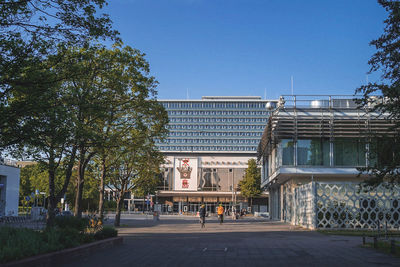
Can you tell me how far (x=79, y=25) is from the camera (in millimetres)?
11117

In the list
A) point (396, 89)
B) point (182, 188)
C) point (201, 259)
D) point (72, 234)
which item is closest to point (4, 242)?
point (72, 234)

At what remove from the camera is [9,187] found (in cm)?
5134

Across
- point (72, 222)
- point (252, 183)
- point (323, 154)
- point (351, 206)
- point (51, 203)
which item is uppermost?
point (323, 154)

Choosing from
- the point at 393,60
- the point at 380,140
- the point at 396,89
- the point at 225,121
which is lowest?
the point at 380,140

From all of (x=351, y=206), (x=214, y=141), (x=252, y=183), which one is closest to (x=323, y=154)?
(x=351, y=206)

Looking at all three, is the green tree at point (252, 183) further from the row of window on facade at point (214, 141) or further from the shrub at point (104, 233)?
the shrub at point (104, 233)

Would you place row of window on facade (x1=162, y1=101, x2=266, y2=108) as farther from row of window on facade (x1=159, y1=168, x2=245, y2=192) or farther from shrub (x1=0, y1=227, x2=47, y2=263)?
shrub (x1=0, y1=227, x2=47, y2=263)

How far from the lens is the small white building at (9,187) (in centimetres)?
4997

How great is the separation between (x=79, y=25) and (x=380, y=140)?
29.8ft

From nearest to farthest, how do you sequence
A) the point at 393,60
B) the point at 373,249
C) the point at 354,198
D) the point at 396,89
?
the point at 396,89, the point at 393,60, the point at 373,249, the point at 354,198

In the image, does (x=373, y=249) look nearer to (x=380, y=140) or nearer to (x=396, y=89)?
(x=380, y=140)

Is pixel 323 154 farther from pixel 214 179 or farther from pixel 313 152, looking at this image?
pixel 214 179

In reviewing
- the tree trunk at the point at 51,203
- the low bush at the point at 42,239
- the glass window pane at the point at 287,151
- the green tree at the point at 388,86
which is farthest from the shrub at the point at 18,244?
the glass window pane at the point at 287,151

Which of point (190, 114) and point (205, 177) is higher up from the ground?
point (190, 114)
